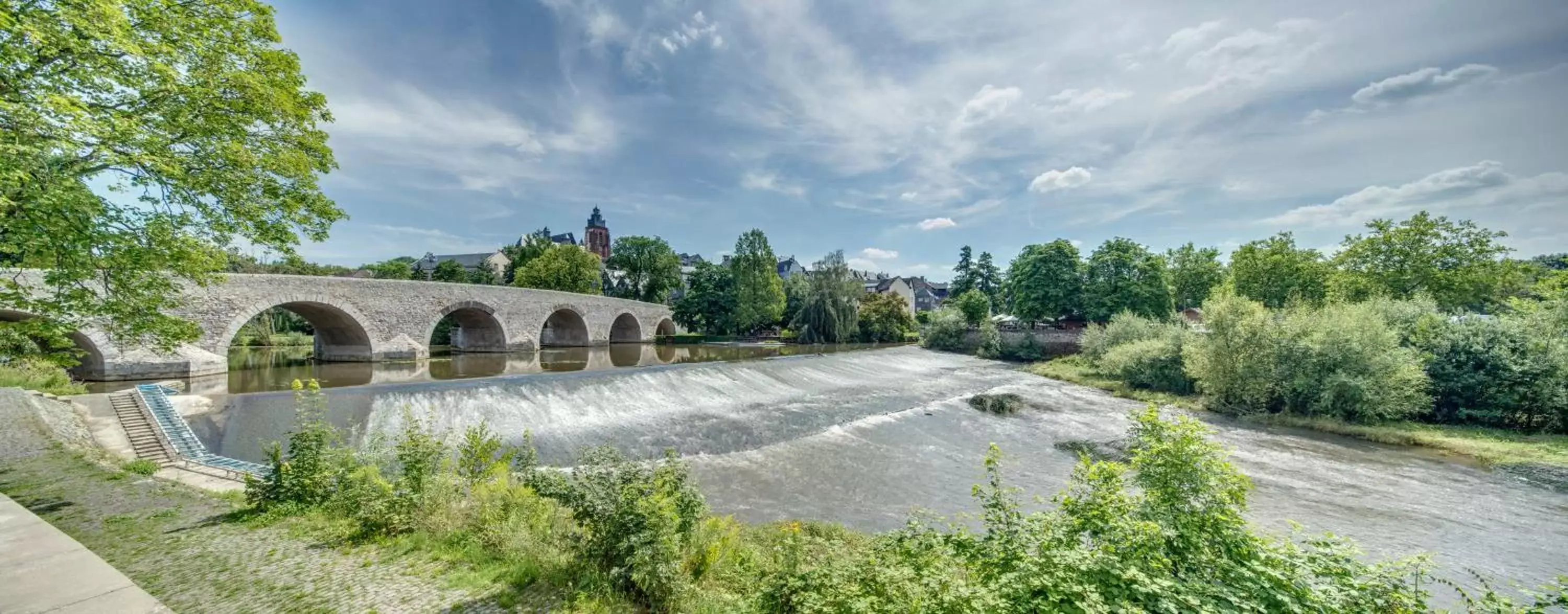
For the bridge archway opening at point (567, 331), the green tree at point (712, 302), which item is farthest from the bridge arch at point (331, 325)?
the green tree at point (712, 302)

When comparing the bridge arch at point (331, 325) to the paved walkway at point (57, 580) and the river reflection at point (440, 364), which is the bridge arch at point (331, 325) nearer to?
the river reflection at point (440, 364)

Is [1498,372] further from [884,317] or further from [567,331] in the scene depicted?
[567,331]

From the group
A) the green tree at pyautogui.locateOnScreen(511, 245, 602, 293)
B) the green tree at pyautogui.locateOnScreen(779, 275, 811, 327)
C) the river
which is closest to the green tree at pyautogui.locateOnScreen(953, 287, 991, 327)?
the green tree at pyautogui.locateOnScreen(779, 275, 811, 327)

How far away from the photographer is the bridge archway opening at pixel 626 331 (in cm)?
5169

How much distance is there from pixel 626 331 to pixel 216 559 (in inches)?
1914

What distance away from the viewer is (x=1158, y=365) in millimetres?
24953

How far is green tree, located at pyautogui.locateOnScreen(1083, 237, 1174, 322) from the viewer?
139 ft

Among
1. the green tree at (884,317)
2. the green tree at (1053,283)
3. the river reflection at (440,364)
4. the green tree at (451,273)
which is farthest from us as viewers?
the green tree at (451,273)

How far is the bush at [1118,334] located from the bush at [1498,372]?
36.3 ft

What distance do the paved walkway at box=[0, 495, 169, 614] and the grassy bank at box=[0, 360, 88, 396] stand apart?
13110 millimetres

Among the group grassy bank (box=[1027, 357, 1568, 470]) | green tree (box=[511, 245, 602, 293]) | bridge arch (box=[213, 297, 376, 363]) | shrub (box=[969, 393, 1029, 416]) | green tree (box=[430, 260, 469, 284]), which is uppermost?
green tree (box=[430, 260, 469, 284])

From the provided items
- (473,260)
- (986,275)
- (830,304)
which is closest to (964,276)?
(986,275)

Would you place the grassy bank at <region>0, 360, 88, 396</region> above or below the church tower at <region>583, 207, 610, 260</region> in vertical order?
below

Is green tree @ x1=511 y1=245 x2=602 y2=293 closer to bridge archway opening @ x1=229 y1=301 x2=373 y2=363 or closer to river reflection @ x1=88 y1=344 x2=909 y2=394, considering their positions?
river reflection @ x1=88 y1=344 x2=909 y2=394
